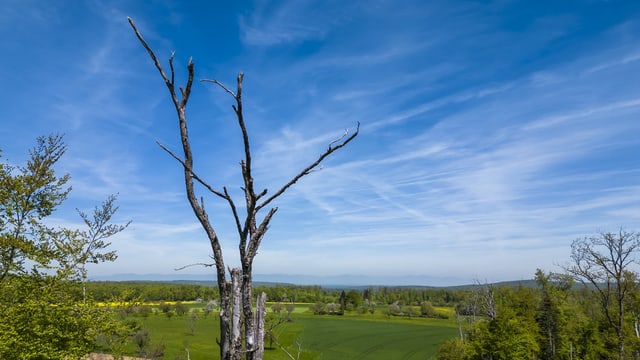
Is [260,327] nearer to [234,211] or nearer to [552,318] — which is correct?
[234,211]

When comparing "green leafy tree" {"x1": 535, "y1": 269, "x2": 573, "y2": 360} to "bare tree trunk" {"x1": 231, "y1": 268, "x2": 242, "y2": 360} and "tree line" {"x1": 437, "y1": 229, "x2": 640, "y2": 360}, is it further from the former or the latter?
"bare tree trunk" {"x1": 231, "y1": 268, "x2": 242, "y2": 360}

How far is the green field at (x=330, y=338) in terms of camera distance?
1971 inches

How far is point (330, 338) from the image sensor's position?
63.2 meters

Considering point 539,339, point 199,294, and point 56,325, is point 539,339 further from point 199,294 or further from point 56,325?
point 199,294

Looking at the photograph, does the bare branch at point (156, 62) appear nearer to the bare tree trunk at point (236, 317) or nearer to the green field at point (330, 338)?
the bare tree trunk at point (236, 317)

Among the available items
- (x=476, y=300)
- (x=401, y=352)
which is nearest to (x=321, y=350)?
(x=401, y=352)

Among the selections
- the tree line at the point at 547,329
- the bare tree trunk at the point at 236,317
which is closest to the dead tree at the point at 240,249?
the bare tree trunk at the point at 236,317

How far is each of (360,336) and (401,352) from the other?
1379 centimetres

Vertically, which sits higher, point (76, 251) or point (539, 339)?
point (76, 251)

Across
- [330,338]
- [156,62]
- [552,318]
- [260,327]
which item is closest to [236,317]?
[260,327]

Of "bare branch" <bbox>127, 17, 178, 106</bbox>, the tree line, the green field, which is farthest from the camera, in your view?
the green field

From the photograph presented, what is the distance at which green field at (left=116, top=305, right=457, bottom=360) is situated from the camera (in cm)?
5006

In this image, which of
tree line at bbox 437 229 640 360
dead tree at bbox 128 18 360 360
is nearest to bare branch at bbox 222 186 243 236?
dead tree at bbox 128 18 360 360

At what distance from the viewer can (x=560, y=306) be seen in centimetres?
3825
